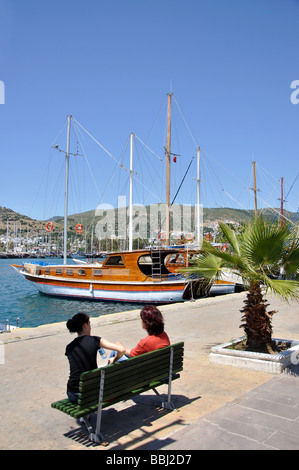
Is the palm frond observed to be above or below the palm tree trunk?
above

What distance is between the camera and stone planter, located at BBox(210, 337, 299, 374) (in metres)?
5.93

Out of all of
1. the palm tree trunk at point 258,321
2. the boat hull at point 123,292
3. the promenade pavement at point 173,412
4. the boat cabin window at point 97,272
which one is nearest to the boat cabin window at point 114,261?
the boat cabin window at point 97,272

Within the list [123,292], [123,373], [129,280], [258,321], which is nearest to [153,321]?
[123,373]

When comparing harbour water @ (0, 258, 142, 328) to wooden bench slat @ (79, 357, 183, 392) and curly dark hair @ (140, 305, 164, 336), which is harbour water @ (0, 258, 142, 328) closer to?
curly dark hair @ (140, 305, 164, 336)

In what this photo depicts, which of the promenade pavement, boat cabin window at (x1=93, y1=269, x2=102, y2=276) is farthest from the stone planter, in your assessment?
boat cabin window at (x1=93, y1=269, x2=102, y2=276)

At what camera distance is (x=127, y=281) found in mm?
23000

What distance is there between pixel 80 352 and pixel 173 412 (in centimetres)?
142

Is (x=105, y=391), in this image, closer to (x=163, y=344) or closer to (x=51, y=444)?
(x=51, y=444)

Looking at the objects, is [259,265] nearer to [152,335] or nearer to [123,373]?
[152,335]

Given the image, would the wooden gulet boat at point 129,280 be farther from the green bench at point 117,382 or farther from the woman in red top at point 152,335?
the green bench at point 117,382

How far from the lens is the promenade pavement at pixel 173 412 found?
375cm

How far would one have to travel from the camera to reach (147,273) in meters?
24.2

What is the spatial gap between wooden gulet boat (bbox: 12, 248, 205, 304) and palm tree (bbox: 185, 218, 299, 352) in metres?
13.8

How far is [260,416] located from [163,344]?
4.38 ft
